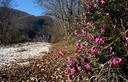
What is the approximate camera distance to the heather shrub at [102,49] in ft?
20.3

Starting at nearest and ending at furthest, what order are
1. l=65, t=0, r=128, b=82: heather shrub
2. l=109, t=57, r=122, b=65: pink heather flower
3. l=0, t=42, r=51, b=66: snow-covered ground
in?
l=109, t=57, r=122, b=65: pink heather flower → l=65, t=0, r=128, b=82: heather shrub → l=0, t=42, r=51, b=66: snow-covered ground

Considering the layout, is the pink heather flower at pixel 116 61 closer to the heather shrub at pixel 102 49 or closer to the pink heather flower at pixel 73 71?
the heather shrub at pixel 102 49

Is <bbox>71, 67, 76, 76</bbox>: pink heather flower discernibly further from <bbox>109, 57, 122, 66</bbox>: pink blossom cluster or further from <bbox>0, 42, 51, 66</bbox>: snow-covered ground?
<bbox>0, 42, 51, 66</bbox>: snow-covered ground

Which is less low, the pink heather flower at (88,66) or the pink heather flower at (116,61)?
the pink heather flower at (116,61)

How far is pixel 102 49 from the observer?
6.24m

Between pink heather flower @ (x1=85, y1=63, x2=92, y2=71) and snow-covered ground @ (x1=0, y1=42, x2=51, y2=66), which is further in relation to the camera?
snow-covered ground @ (x1=0, y1=42, x2=51, y2=66)

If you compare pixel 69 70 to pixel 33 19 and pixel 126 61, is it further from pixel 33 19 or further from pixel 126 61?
pixel 33 19

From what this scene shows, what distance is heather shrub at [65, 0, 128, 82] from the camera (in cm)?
618

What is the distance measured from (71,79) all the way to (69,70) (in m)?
0.21

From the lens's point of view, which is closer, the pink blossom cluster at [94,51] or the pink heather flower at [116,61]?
the pink heather flower at [116,61]

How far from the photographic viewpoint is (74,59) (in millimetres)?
6770

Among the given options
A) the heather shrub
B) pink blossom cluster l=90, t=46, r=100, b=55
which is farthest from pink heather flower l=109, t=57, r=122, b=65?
pink blossom cluster l=90, t=46, r=100, b=55

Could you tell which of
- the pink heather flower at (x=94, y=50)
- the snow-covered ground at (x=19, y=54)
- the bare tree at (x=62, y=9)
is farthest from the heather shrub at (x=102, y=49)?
the bare tree at (x=62, y=9)

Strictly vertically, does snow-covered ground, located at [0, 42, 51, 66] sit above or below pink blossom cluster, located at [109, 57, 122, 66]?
below
